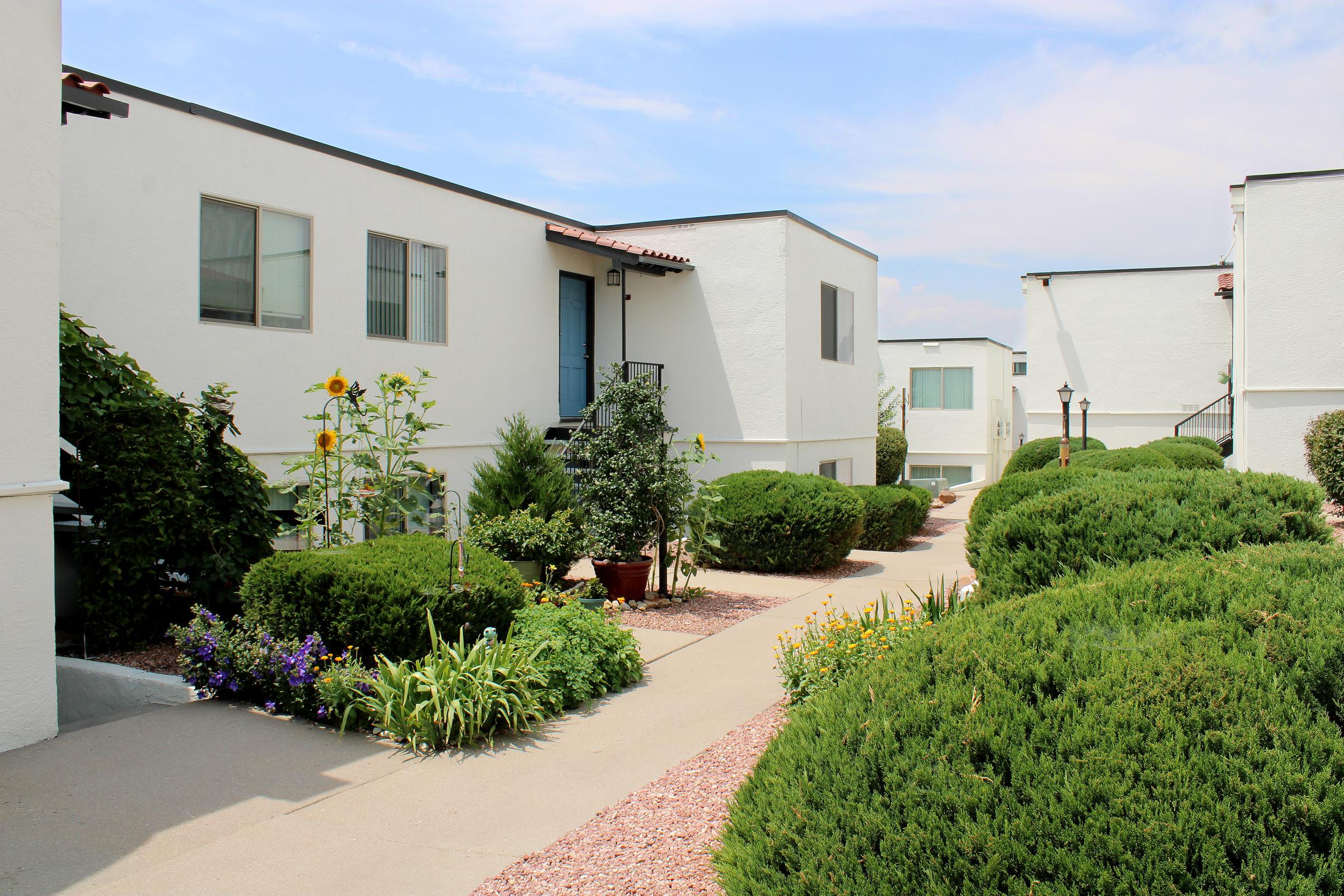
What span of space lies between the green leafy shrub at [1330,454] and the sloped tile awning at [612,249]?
35.8 ft

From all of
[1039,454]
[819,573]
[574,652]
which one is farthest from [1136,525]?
[1039,454]

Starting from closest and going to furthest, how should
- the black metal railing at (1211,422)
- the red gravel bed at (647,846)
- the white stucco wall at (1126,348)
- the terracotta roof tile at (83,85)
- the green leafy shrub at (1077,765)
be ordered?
the green leafy shrub at (1077,765), the red gravel bed at (647,846), the terracotta roof tile at (83,85), the black metal railing at (1211,422), the white stucco wall at (1126,348)

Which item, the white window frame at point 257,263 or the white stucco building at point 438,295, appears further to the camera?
the white window frame at point 257,263

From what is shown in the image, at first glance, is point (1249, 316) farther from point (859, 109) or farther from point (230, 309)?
point (230, 309)

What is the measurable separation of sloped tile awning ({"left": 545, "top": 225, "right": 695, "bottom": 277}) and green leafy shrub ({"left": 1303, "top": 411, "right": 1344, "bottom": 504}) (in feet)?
35.8

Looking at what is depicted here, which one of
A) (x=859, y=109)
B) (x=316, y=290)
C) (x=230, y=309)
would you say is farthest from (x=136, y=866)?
(x=859, y=109)

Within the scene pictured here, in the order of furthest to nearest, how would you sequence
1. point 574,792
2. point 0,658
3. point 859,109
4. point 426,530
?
point 426,530 < point 859,109 < point 0,658 < point 574,792

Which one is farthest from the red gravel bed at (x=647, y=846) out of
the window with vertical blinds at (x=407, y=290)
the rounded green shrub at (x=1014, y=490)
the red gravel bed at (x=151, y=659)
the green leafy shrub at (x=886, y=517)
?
the green leafy shrub at (x=886, y=517)

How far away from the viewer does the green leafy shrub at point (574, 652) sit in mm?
6293

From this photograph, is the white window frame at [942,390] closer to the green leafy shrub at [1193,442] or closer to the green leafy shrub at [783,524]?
the green leafy shrub at [1193,442]

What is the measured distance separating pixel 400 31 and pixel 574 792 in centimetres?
736

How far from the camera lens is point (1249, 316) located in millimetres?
17906

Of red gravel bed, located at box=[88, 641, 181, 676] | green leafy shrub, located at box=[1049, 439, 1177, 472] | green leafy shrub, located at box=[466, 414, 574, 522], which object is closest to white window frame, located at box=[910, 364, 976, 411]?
green leafy shrub, located at box=[1049, 439, 1177, 472]

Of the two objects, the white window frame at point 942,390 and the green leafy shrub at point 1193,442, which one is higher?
the white window frame at point 942,390
